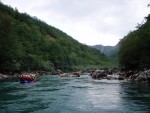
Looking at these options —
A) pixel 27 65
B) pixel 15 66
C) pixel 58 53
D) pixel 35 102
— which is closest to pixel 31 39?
pixel 58 53

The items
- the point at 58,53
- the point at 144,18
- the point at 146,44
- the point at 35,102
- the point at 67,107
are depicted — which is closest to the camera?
the point at 67,107

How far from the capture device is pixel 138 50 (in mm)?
78000

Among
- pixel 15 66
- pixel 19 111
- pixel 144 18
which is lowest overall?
pixel 19 111

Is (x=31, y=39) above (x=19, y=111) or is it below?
above

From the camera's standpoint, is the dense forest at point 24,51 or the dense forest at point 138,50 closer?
the dense forest at point 138,50

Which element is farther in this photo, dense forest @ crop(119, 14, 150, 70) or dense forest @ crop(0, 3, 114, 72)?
dense forest @ crop(0, 3, 114, 72)

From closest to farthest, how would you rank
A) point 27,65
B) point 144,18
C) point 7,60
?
1. point 144,18
2. point 7,60
3. point 27,65

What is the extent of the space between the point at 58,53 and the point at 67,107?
134m

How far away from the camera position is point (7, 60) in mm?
98500

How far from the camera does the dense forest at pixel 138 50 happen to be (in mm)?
73688

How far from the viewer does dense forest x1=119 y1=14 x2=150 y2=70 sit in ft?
242

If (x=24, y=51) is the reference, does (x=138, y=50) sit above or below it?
below

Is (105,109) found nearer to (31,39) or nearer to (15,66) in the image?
(15,66)

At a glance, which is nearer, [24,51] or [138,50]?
[138,50]
